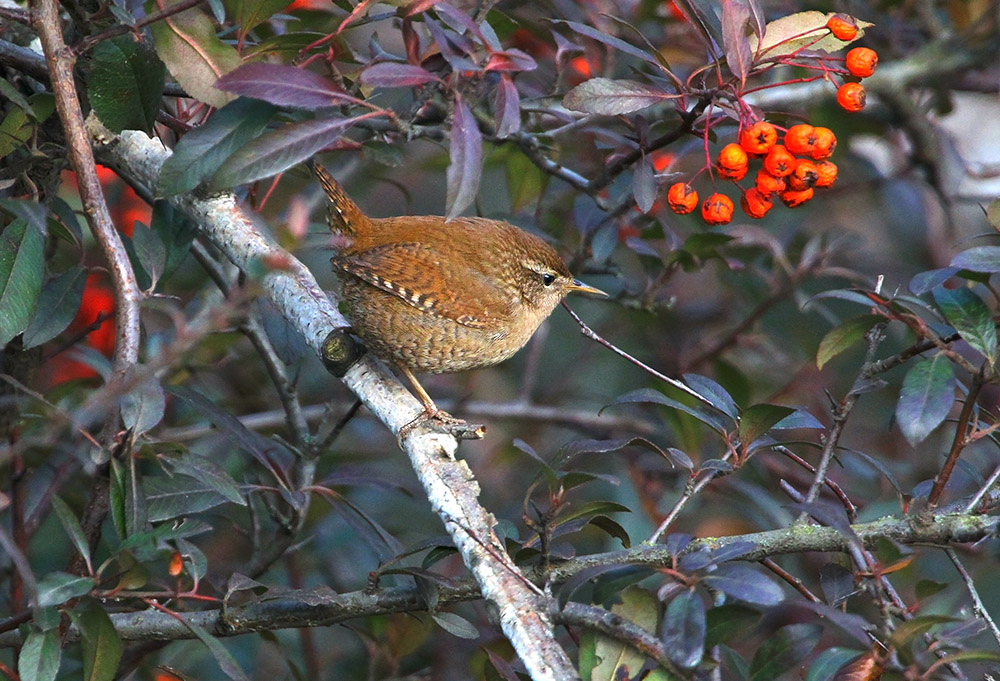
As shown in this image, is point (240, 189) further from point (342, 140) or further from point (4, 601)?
point (4, 601)

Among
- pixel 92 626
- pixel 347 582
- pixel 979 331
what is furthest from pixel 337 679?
pixel 979 331

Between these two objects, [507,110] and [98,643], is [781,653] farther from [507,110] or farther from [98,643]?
[98,643]

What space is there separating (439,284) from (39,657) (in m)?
1.86

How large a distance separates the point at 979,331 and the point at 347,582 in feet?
9.62

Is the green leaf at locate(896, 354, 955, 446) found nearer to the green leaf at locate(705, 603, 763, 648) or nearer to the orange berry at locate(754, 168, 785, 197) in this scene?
the green leaf at locate(705, 603, 763, 648)

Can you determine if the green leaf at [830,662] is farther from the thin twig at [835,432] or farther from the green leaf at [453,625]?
the green leaf at [453,625]

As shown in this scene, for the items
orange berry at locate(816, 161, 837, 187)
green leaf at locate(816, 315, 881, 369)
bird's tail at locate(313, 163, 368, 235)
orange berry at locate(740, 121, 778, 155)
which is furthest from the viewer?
bird's tail at locate(313, 163, 368, 235)

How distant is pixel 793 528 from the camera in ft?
6.80

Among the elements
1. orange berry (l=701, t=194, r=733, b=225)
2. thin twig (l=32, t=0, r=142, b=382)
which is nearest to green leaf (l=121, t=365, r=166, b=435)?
thin twig (l=32, t=0, r=142, b=382)

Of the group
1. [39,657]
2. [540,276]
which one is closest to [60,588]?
[39,657]

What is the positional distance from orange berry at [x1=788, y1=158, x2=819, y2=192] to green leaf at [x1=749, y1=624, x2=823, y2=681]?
1170mm

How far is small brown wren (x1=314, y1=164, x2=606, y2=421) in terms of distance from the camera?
3.28 meters

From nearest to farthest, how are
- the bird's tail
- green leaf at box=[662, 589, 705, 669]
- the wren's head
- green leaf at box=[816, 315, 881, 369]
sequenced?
green leaf at box=[662, 589, 705, 669] < green leaf at box=[816, 315, 881, 369] < the bird's tail < the wren's head

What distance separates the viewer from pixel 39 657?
75.8 inches
